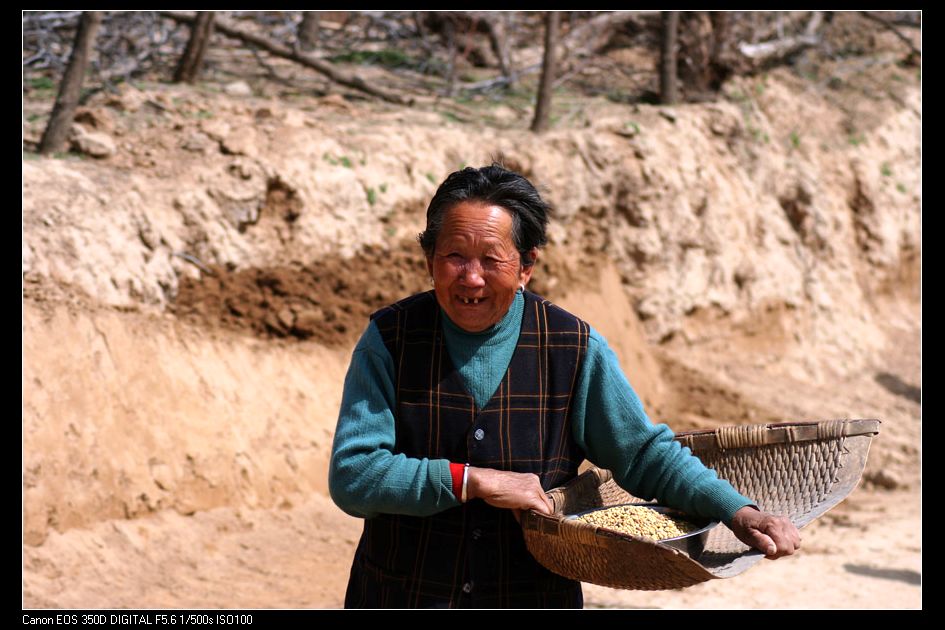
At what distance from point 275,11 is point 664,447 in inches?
411

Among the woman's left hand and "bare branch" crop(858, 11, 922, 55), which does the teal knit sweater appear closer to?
the woman's left hand

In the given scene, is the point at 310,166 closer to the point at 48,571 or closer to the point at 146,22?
the point at 146,22

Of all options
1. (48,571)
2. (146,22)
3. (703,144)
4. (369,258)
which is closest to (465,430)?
(48,571)

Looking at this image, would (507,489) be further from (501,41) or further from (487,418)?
(501,41)

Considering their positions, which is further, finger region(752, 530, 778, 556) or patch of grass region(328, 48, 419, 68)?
patch of grass region(328, 48, 419, 68)

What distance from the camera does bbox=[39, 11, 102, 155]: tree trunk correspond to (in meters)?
7.78

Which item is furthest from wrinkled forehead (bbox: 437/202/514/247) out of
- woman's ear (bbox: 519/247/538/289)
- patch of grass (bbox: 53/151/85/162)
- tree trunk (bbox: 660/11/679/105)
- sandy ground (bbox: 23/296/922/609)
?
tree trunk (bbox: 660/11/679/105)

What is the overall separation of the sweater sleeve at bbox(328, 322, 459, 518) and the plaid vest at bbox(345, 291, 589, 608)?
0.05 meters

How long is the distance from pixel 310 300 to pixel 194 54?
2958 millimetres

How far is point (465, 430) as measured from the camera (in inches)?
98.0

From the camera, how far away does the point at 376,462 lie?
237 centimetres

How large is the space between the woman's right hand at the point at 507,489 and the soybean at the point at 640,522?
22 centimetres

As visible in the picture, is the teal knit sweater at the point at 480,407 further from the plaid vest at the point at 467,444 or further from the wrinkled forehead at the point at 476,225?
the wrinkled forehead at the point at 476,225

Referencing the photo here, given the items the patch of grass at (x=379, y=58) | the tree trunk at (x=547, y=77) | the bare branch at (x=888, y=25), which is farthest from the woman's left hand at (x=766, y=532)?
the bare branch at (x=888, y=25)
